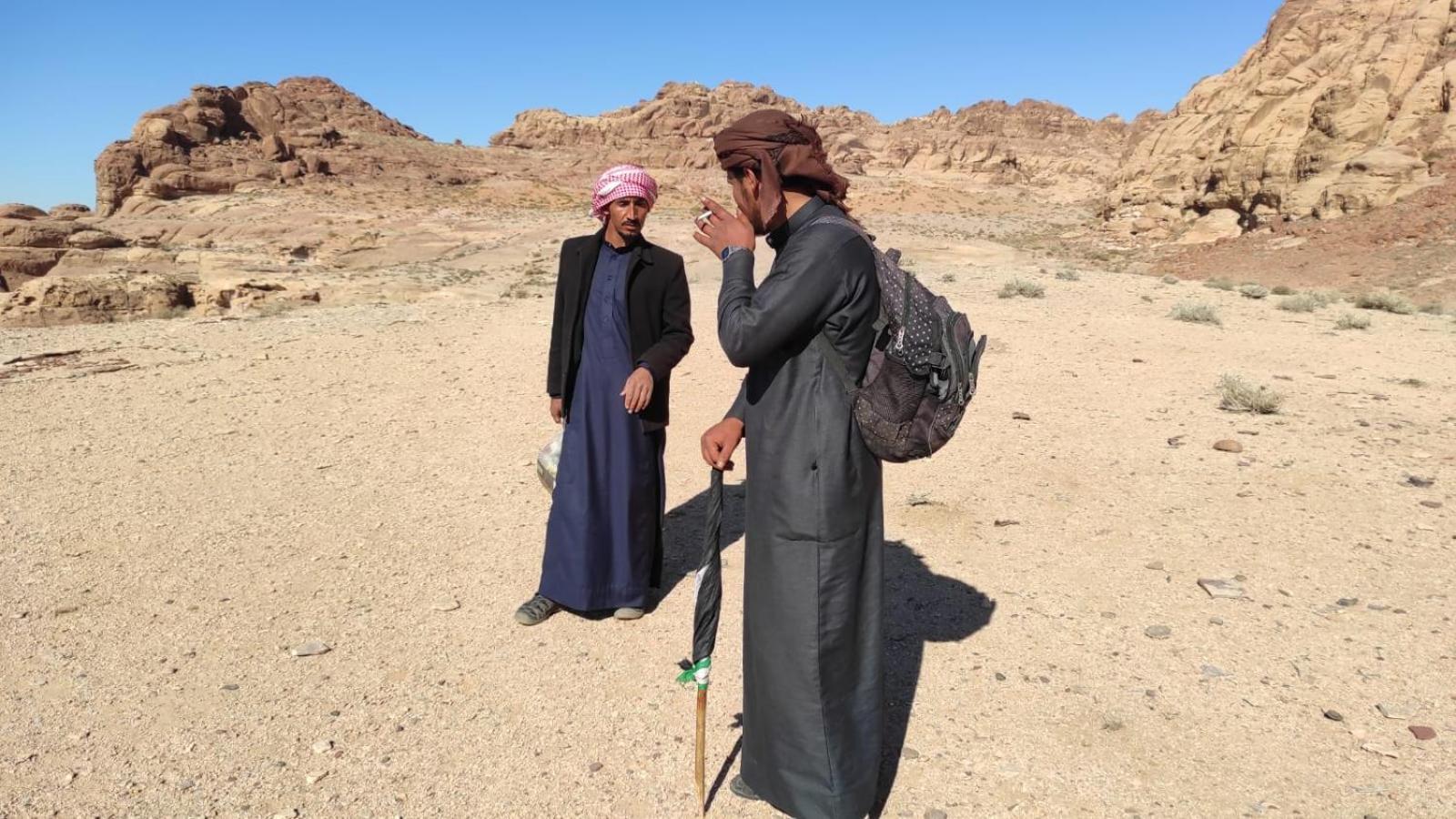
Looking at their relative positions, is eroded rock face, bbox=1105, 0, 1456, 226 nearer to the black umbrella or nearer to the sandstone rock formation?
the black umbrella

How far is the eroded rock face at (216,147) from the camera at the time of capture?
47.0m

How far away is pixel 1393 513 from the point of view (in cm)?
432

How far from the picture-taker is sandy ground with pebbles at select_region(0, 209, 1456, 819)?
8.26ft

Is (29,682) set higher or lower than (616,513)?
lower

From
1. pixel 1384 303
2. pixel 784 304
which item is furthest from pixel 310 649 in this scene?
pixel 1384 303

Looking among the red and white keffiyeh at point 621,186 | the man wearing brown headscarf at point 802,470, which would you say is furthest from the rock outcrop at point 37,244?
the man wearing brown headscarf at point 802,470

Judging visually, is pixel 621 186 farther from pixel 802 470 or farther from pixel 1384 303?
pixel 1384 303

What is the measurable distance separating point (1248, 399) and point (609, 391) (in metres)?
5.17

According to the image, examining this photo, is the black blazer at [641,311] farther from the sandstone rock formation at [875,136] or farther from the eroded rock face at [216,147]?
the sandstone rock formation at [875,136]

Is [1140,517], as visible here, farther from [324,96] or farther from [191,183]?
[324,96]

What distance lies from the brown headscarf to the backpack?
0.37 ft

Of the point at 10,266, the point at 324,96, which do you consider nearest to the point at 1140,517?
the point at 10,266

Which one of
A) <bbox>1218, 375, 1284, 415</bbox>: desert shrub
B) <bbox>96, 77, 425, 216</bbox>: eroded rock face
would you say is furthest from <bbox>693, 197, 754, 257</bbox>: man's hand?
<bbox>96, 77, 425, 216</bbox>: eroded rock face

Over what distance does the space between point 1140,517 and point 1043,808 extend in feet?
8.32
